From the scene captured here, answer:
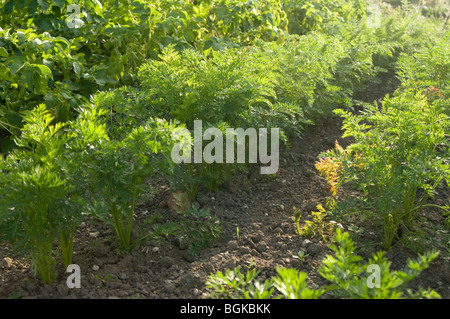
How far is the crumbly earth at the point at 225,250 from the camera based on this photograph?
236cm

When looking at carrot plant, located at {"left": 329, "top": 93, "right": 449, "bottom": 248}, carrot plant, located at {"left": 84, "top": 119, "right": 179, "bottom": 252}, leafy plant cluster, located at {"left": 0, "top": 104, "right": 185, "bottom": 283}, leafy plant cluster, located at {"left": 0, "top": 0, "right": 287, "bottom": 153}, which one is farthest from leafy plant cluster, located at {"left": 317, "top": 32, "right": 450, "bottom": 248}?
leafy plant cluster, located at {"left": 0, "top": 0, "right": 287, "bottom": 153}

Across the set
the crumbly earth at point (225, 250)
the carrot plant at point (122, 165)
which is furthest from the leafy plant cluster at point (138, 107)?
the crumbly earth at point (225, 250)

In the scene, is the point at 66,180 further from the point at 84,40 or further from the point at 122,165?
the point at 84,40

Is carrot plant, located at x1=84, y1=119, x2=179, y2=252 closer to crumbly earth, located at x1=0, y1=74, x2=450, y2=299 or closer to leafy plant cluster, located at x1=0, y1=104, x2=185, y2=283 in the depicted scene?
leafy plant cluster, located at x1=0, y1=104, x2=185, y2=283

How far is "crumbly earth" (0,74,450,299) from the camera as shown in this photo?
2.36 meters

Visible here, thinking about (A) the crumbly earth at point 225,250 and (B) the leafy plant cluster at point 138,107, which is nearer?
(B) the leafy plant cluster at point 138,107

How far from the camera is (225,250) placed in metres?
2.69

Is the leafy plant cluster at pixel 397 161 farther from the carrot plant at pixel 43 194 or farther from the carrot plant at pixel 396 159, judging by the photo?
the carrot plant at pixel 43 194

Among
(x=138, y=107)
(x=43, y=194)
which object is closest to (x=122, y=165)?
(x=43, y=194)

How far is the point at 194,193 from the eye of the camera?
311cm
